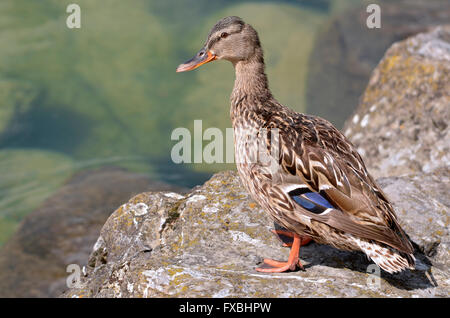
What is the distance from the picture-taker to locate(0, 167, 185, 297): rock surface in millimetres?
7129

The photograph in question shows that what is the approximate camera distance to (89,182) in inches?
353

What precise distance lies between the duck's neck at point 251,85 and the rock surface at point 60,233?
350 centimetres

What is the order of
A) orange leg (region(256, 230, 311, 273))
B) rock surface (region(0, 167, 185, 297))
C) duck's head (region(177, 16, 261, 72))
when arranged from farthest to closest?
1. rock surface (region(0, 167, 185, 297))
2. duck's head (region(177, 16, 261, 72))
3. orange leg (region(256, 230, 311, 273))

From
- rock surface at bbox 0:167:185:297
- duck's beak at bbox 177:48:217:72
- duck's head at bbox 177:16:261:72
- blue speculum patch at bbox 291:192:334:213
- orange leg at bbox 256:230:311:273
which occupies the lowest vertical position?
rock surface at bbox 0:167:185:297

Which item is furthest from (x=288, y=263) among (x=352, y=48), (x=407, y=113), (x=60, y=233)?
(x=352, y=48)

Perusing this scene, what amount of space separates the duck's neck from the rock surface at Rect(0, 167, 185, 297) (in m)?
3.50

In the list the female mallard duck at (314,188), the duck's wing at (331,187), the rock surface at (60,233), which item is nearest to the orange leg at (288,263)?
the female mallard duck at (314,188)

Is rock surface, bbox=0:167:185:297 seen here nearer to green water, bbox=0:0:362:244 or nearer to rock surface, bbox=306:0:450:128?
green water, bbox=0:0:362:244

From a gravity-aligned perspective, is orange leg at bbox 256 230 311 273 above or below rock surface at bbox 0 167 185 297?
above

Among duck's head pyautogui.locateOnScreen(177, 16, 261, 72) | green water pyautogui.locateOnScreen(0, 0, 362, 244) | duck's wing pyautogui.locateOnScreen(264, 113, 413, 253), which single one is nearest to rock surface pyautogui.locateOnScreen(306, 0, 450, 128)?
green water pyautogui.locateOnScreen(0, 0, 362, 244)

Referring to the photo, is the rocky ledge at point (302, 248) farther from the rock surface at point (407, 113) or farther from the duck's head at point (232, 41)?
the duck's head at point (232, 41)

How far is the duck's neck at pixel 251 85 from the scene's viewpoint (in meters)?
5.05

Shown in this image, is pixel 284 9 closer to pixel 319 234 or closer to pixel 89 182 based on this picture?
pixel 89 182
